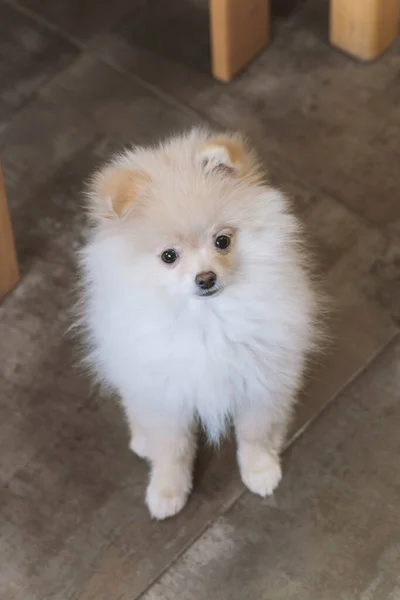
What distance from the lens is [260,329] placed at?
1.31 metres

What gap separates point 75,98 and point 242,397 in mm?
1142

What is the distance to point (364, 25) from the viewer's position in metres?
2.17

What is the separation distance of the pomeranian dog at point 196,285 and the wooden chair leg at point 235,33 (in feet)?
2.90

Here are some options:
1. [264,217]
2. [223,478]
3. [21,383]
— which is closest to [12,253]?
[21,383]

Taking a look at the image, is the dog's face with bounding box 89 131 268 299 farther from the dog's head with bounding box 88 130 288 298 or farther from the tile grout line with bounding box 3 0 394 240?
the tile grout line with bounding box 3 0 394 240

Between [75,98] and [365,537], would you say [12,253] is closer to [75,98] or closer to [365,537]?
[75,98]

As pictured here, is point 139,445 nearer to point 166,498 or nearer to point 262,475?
point 166,498

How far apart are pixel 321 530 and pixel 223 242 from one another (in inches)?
25.5

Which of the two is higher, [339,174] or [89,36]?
[89,36]

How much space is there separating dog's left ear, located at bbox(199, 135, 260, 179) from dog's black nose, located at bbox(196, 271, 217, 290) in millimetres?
156

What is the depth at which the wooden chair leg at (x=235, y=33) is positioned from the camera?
208 centimetres

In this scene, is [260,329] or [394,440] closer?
[260,329]

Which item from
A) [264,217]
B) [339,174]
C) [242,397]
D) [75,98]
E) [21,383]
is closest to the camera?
[264,217]

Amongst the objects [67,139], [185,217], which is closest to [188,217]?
[185,217]
